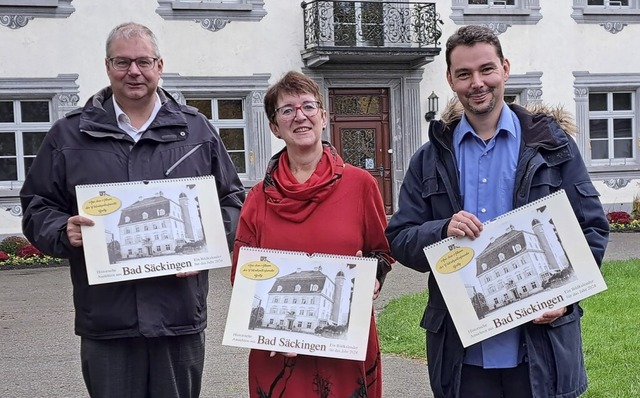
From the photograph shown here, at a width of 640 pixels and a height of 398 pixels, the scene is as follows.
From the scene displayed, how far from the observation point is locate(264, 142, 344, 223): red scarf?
3.10 meters

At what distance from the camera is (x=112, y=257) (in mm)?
3156

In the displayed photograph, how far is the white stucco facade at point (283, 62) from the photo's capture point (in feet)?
50.2

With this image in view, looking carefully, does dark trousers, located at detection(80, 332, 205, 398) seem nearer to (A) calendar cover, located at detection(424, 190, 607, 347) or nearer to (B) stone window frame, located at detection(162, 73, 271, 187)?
(A) calendar cover, located at detection(424, 190, 607, 347)

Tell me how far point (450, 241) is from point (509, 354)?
46 centimetres

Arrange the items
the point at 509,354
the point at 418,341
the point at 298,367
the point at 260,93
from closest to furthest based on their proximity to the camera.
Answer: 1. the point at 509,354
2. the point at 298,367
3. the point at 418,341
4. the point at 260,93

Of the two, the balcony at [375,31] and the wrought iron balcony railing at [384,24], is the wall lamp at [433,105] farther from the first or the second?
the wrought iron balcony railing at [384,24]

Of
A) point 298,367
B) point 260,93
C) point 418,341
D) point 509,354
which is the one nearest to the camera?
point 509,354

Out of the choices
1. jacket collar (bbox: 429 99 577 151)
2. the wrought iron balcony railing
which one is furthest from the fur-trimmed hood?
the wrought iron balcony railing

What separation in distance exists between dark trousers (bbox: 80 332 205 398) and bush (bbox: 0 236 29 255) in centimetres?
1222

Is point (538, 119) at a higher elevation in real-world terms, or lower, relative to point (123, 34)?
lower

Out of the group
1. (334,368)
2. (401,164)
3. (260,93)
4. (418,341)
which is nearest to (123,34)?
(334,368)

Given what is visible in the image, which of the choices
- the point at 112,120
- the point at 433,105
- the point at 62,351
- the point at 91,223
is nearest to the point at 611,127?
the point at 433,105

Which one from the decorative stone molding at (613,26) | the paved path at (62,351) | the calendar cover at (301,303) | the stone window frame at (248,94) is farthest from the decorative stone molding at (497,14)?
the calendar cover at (301,303)

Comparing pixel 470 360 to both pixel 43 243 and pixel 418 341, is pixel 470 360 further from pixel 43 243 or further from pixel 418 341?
pixel 418 341
